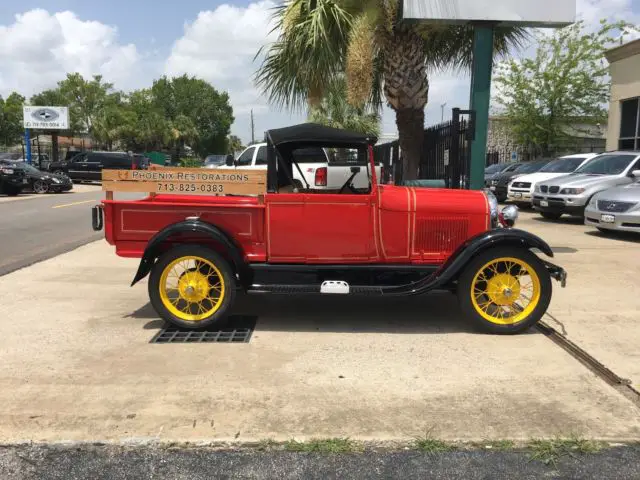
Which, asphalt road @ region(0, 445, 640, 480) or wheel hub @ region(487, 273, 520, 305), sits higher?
wheel hub @ region(487, 273, 520, 305)

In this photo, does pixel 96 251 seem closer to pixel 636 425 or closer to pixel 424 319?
pixel 424 319

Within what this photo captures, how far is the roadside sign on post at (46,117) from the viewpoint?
127 feet

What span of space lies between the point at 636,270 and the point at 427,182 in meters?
3.36

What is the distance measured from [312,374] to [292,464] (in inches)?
47.3

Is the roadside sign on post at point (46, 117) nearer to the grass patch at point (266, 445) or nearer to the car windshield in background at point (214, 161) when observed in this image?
the car windshield in background at point (214, 161)

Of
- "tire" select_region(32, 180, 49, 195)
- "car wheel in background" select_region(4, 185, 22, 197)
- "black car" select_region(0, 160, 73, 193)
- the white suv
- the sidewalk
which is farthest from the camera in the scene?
"tire" select_region(32, 180, 49, 195)

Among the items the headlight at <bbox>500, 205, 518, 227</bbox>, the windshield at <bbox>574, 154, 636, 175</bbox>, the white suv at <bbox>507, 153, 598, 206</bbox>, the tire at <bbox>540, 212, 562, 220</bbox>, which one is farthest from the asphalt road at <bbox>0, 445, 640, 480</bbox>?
the white suv at <bbox>507, 153, 598, 206</bbox>

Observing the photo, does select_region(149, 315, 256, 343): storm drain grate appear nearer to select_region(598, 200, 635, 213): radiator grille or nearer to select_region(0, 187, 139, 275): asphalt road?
select_region(0, 187, 139, 275): asphalt road

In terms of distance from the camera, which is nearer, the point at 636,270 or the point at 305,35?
the point at 636,270

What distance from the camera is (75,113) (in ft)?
181

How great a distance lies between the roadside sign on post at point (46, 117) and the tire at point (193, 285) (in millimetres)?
38737

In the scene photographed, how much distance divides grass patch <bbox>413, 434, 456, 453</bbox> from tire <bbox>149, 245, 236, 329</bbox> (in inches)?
93.2

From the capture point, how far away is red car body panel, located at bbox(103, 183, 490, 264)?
510 centimetres

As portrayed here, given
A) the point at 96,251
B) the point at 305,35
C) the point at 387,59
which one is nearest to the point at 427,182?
the point at 387,59
